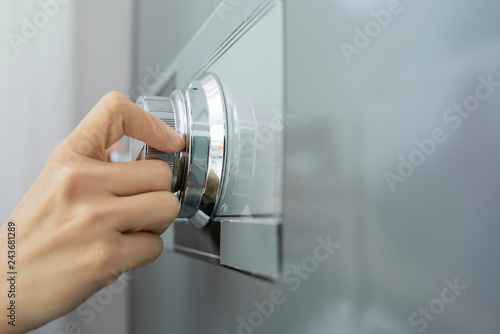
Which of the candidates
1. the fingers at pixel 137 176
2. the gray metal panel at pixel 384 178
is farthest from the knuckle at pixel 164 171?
the gray metal panel at pixel 384 178

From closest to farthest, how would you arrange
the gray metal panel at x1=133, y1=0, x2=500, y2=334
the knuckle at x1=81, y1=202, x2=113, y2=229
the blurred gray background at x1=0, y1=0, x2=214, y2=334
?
the gray metal panel at x1=133, y1=0, x2=500, y2=334 → the knuckle at x1=81, y1=202, x2=113, y2=229 → the blurred gray background at x1=0, y1=0, x2=214, y2=334

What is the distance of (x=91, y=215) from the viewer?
0.95 feet

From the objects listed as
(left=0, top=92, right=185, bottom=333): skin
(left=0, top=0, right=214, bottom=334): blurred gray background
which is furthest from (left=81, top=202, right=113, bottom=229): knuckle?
(left=0, top=0, right=214, bottom=334): blurred gray background

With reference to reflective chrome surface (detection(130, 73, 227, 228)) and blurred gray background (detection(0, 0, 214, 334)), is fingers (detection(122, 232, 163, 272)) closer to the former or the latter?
reflective chrome surface (detection(130, 73, 227, 228))

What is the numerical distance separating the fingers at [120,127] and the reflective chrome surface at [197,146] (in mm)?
15

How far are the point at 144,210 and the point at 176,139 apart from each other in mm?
62

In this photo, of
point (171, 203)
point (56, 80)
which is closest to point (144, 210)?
point (171, 203)

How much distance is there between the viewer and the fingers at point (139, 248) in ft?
1.01

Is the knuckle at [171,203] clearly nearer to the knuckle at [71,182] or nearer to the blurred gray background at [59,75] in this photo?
the knuckle at [71,182]

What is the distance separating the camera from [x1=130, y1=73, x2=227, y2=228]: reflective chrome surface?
0.29 meters

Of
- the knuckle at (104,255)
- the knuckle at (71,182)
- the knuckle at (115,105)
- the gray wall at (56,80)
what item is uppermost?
the gray wall at (56,80)

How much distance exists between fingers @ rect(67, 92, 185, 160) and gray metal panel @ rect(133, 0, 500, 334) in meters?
0.10

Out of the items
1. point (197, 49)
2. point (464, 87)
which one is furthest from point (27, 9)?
point (464, 87)

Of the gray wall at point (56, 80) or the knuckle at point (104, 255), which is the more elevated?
the gray wall at point (56, 80)
